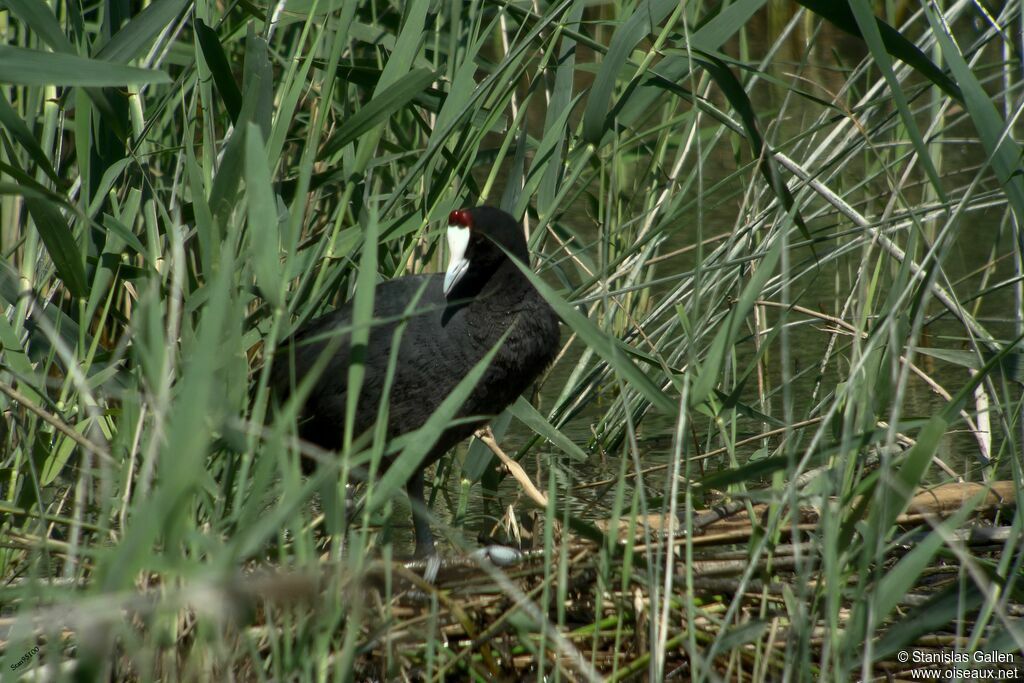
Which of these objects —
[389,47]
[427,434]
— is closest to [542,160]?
[389,47]

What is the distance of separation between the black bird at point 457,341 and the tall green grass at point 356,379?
112 mm

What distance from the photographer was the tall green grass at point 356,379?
130 centimetres

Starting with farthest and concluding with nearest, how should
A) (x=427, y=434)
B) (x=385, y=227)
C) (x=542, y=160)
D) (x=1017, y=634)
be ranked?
(x=542, y=160) → (x=385, y=227) → (x=427, y=434) → (x=1017, y=634)

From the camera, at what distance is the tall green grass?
1.30 metres

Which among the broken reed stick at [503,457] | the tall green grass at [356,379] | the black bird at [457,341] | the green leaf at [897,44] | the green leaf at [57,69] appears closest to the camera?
the tall green grass at [356,379]

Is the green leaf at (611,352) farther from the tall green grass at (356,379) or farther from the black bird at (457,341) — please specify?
the black bird at (457,341)

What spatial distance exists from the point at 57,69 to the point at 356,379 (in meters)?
0.52

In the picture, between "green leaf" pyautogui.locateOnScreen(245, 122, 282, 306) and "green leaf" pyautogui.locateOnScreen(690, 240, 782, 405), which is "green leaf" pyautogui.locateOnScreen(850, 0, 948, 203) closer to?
"green leaf" pyautogui.locateOnScreen(690, 240, 782, 405)

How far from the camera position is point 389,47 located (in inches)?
91.7

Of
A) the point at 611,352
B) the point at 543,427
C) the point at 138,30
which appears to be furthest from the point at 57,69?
the point at 543,427

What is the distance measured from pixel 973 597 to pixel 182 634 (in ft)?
3.25

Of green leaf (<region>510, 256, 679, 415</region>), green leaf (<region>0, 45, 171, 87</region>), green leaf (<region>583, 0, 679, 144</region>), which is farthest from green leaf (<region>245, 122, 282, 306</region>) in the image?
green leaf (<region>583, 0, 679, 144</region>)

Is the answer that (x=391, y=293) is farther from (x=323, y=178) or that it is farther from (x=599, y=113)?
(x=599, y=113)

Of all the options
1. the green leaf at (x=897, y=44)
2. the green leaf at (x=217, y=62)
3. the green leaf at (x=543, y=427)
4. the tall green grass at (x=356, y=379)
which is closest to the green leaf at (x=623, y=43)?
the tall green grass at (x=356, y=379)
